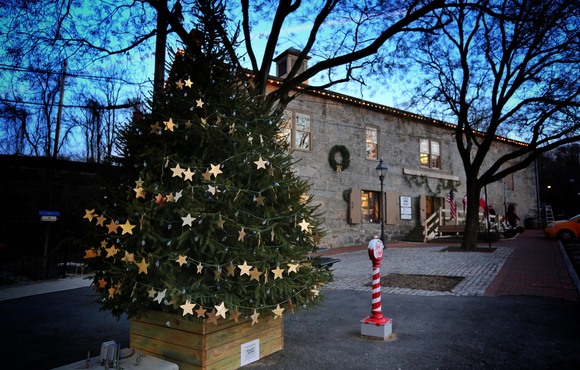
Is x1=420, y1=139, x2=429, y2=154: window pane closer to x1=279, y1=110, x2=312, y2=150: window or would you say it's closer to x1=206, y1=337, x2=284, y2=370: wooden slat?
x1=279, y1=110, x2=312, y2=150: window

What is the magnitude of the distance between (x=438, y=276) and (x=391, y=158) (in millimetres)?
11215

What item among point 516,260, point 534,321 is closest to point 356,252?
point 516,260

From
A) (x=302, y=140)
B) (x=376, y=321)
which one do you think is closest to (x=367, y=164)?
(x=302, y=140)

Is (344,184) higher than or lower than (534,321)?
higher

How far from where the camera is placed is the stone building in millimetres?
15836

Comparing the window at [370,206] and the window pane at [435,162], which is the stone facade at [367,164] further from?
the window at [370,206]

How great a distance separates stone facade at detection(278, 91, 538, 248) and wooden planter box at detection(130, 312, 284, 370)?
1093cm

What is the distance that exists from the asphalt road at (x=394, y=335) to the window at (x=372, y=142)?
12388mm

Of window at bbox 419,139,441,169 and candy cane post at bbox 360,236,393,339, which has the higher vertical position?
window at bbox 419,139,441,169

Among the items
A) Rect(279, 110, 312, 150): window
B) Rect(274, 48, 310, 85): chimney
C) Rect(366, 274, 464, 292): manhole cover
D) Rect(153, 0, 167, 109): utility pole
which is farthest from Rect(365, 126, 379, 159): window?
Rect(153, 0, 167, 109): utility pole

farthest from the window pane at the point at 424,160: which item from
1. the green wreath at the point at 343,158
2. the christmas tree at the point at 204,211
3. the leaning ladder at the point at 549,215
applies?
the christmas tree at the point at 204,211

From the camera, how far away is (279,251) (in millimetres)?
3504

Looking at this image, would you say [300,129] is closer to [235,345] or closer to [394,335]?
[394,335]

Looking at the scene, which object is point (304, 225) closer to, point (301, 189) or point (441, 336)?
point (301, 189)
